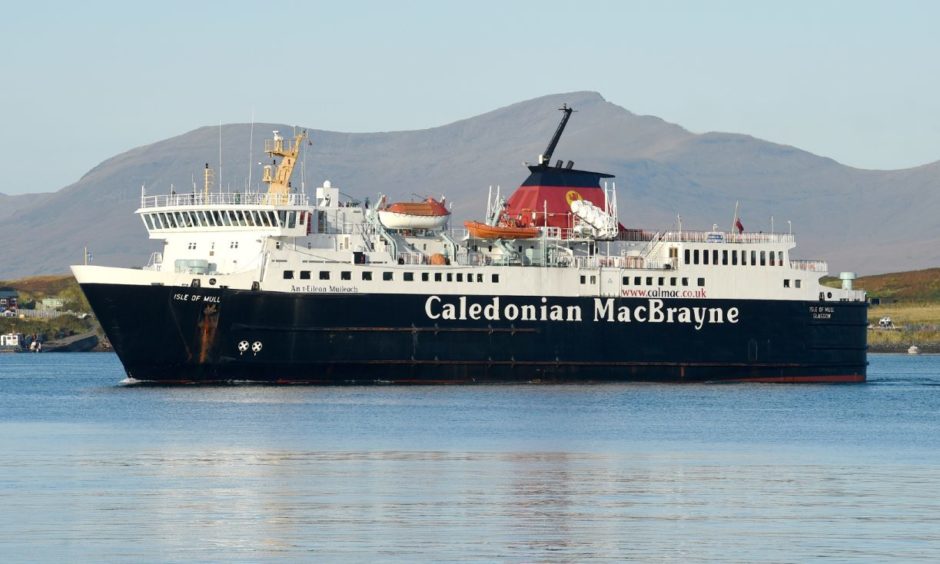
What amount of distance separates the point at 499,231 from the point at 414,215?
2.88m

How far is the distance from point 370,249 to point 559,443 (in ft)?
64.6

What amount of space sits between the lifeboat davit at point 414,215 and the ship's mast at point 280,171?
3.24 m

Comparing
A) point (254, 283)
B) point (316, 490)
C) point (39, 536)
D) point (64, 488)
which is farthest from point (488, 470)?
point (254, 283)

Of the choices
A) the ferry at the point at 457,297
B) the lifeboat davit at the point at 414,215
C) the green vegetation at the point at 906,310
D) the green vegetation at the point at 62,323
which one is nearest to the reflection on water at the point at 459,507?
the ferry at the point at 457,297

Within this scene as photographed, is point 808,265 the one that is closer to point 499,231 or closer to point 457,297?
point 499,231

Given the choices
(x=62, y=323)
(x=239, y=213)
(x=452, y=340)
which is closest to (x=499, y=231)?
(x=452, y=340)

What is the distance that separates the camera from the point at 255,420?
4025 centimetres

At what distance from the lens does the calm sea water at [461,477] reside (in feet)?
68.3

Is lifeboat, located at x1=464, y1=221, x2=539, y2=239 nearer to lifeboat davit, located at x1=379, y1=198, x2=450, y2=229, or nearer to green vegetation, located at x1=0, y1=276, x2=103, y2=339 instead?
lifeboat davit, located at x1=379, y1=198, x2=450, y2=229

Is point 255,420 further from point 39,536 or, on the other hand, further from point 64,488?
point 39,536

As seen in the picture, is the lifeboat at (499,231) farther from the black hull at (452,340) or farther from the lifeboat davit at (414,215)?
the black hull at (452,340)

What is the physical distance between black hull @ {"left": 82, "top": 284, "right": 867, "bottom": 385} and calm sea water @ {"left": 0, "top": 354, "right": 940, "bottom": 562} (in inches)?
81.0

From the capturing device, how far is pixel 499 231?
5541 cm

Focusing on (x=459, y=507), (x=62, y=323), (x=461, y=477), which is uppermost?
(x=62, y=323)
